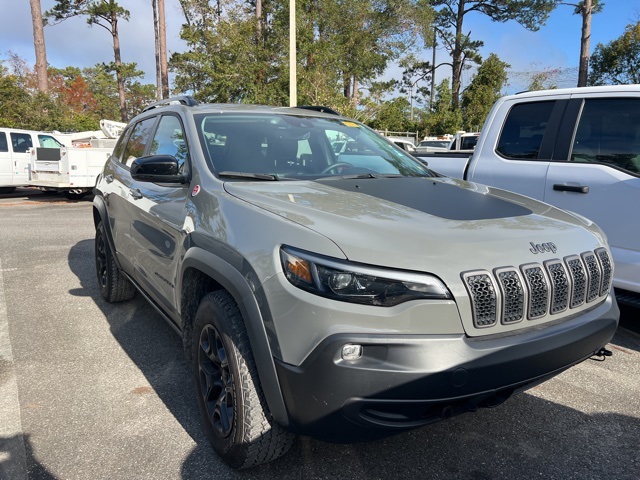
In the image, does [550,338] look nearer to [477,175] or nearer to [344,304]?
[344,304]

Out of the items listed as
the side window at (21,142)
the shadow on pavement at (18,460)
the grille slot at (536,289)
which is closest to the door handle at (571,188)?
the grille slot at (536,289)

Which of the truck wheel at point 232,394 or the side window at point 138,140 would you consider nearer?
the truck wheel at point 232,394

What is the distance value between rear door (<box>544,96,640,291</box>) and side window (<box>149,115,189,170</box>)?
303 centimetres

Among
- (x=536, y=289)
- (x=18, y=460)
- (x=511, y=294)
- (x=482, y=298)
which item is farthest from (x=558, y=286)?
(x=18, y=460)

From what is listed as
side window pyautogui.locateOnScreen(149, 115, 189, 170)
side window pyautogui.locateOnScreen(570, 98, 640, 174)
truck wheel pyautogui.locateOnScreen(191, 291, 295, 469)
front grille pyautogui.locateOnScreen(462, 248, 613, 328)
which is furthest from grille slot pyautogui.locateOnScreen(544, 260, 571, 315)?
side window pyautogui.locateOnScreen(570, 98, 640, 174)

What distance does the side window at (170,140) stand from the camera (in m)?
3.15

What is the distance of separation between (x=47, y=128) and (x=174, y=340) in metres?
25.5

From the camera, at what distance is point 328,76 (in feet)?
72.0

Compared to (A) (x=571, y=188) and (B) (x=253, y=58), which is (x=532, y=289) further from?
(B) (x=253, y=58)

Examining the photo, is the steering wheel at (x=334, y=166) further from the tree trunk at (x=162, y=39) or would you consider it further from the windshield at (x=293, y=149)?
the tree trunk at (x=162, y=39)

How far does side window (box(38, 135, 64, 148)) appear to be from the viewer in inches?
577

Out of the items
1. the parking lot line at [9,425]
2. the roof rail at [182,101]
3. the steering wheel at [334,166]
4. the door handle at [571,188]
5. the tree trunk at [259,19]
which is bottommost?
the parking lot line at [9,425]

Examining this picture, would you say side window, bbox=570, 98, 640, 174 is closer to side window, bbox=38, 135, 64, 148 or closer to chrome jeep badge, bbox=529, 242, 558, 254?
chrome jeep badge, bbox=529, 242, 558, 254

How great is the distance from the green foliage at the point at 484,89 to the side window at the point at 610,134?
1134 inches
